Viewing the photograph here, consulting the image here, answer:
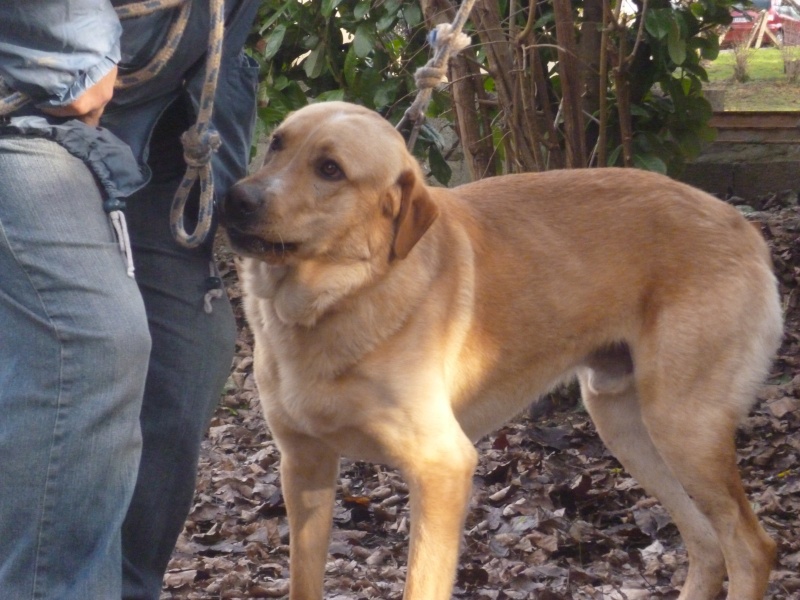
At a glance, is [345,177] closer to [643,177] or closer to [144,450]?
[144,450]

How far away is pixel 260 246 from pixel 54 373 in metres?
0.89

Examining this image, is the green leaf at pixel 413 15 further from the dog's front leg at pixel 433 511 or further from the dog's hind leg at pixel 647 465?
the dog's front leg at pixel 433 511

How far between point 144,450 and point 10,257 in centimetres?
93

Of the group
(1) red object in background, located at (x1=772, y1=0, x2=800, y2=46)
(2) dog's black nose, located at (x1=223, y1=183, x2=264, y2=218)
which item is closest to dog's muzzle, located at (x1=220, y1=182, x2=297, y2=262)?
(2) dog's black nose, located at (x1=223, y1=183, x2=264, y2=218)

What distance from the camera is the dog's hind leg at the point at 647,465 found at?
11.4 ft

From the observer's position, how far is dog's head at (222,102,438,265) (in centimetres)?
269

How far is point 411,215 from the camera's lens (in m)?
2.86

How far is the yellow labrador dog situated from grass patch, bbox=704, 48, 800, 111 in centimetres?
553

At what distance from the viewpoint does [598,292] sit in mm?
3375

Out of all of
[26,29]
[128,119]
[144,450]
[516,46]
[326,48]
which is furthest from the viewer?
[326,48]

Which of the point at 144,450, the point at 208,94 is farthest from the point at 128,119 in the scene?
the point at 144,450

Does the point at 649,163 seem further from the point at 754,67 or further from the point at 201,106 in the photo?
the point at 754,67

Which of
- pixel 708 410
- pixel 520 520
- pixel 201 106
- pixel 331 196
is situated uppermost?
pixel 201 106

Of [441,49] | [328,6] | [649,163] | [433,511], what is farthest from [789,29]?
[433,511]
